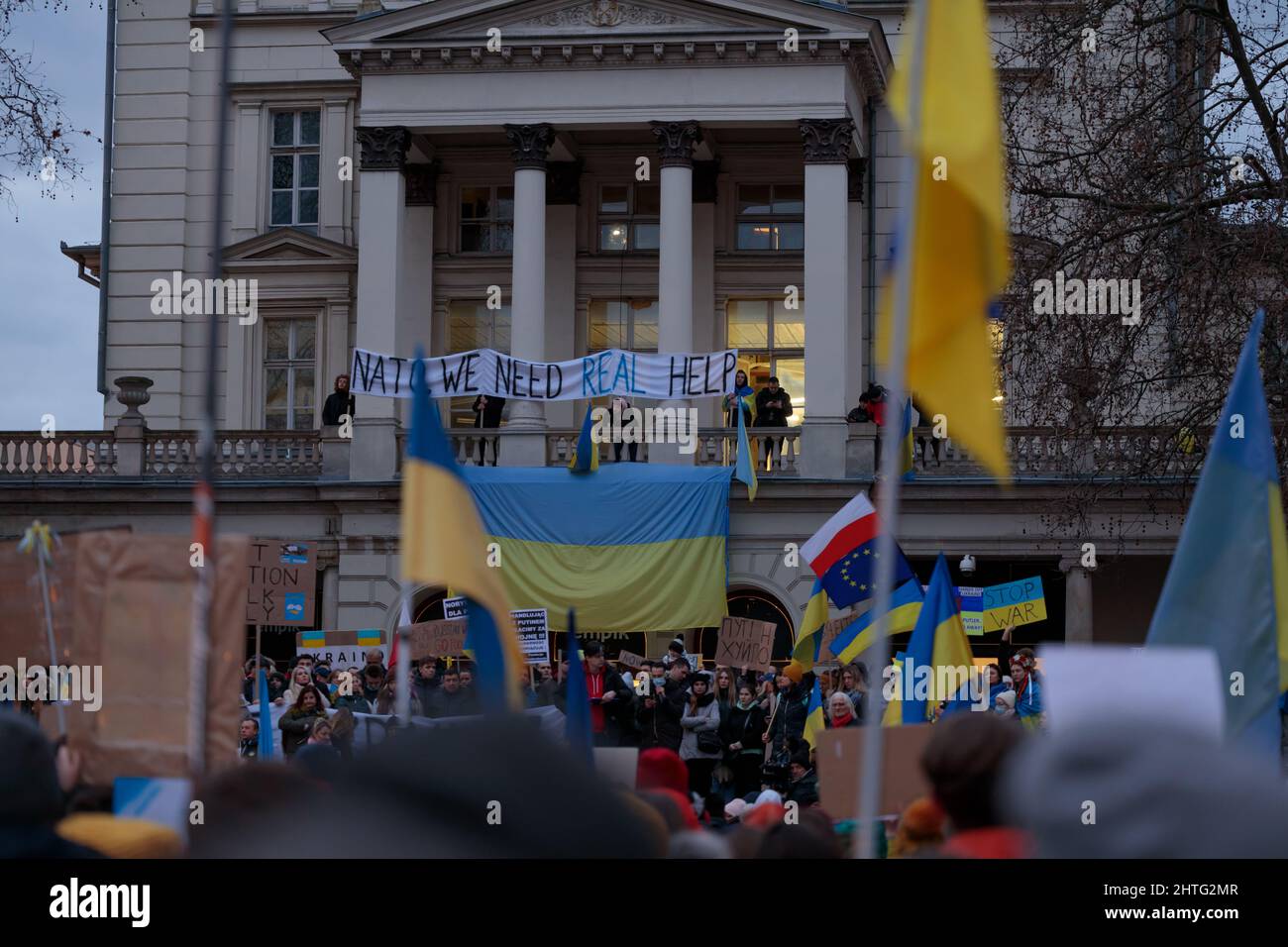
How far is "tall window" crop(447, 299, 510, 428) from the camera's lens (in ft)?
116

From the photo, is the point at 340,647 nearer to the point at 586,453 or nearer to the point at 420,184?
the point at 586,453

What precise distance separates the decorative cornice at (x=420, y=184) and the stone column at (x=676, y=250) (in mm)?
4924

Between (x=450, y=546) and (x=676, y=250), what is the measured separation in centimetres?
2519

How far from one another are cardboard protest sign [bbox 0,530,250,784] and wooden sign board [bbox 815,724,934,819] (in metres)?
2.06

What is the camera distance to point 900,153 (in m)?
34.9

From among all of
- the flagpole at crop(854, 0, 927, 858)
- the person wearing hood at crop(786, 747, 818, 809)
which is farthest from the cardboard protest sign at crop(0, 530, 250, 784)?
the person wearing hood at crop(786, 747, 818, 809)

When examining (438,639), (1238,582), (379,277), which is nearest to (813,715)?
(438,639)

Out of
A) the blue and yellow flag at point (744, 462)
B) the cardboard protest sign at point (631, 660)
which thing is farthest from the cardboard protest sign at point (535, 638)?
the blue and yellow flag at point (744, 462)

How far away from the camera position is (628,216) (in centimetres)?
3562

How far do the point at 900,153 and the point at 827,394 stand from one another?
20.2 ft

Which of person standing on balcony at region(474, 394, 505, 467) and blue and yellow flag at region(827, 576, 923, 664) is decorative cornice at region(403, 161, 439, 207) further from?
blue and yellow flag at region(827, 576, 923, 664)

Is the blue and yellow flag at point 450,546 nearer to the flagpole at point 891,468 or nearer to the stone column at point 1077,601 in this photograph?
the flagpole at point 891,468

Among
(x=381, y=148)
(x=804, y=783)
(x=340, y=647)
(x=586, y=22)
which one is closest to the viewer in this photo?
(x=804, y=783)
